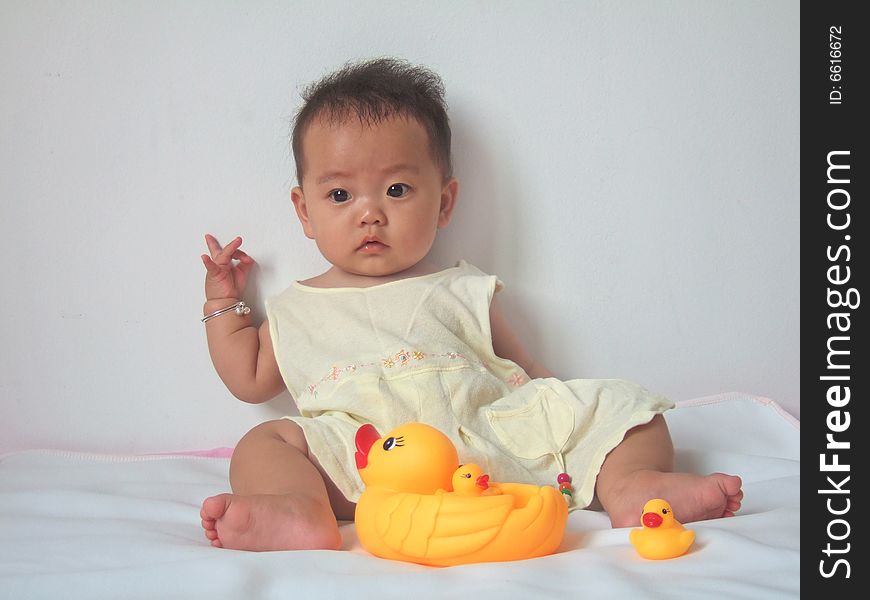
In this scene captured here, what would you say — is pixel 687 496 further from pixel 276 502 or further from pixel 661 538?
pixel 276 502

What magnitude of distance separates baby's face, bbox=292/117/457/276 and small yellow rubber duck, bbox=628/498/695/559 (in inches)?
25.1

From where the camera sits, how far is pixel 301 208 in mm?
1481

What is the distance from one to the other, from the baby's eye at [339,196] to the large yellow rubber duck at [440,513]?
493 millimetres

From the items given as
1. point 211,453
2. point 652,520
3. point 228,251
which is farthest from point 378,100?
point 652,520

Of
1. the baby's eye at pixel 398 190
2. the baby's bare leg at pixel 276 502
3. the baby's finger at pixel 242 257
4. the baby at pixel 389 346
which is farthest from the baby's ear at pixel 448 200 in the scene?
the baby's bare leg at pixel 276 502

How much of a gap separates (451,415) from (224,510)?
0.41m

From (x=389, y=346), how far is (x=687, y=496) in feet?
1.65

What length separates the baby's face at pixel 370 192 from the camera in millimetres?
1376

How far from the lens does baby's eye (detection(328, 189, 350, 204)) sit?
4.59 feet

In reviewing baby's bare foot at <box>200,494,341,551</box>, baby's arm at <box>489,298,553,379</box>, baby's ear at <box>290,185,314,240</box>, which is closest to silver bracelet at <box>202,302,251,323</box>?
baby's ear at <box>290,185,314,240</box>

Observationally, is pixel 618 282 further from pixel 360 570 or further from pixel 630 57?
pixel 360 570

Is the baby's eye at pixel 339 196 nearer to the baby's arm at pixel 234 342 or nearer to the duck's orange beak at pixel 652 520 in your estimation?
the baby's arm at pixel 234 342

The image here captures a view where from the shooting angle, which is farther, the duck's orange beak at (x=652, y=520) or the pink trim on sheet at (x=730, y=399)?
the pink trim on sheet at (x=730, y=399)

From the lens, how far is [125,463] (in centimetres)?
147
